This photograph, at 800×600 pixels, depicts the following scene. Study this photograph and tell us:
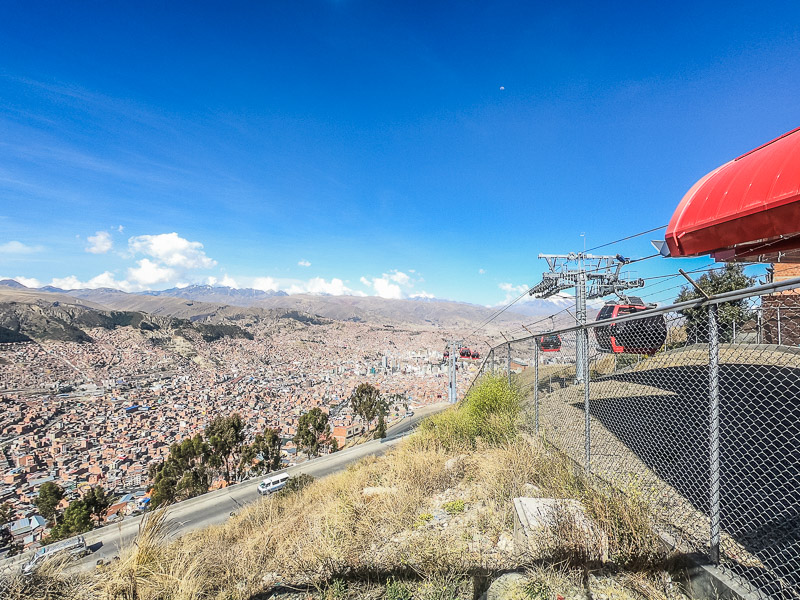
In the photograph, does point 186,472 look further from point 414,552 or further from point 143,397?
point 143,397

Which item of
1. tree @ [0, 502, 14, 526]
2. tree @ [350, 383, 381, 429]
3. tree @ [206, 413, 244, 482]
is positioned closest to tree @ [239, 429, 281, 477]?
tree @ [206, 413, 244, 482]

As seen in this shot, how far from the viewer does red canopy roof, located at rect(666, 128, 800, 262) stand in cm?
220

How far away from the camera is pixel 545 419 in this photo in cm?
630

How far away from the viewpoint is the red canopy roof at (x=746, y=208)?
2.20m

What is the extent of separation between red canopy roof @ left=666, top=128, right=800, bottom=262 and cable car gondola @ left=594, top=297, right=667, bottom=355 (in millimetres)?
830

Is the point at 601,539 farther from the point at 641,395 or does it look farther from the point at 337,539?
the point at 641,395

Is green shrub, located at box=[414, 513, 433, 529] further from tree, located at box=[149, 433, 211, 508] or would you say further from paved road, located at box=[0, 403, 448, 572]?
tree, located at box=[149, 433, 211, 508]

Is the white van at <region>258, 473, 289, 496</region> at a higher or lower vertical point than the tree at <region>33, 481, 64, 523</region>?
higher

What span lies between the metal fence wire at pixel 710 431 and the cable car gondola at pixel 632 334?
0.03 meters

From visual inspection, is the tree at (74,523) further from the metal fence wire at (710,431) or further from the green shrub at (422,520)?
the metal fence wire at (710,431)

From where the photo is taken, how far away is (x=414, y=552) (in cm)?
290

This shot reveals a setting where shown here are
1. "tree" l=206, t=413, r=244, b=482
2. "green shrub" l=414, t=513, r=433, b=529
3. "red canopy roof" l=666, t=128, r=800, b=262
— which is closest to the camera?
"red canopy roof" l=666, t=128, r=800, b=262

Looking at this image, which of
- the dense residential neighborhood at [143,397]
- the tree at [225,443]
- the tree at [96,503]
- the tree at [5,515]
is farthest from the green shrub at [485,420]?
the tree at [5,515]

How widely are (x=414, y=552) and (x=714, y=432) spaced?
2393 millimetres
